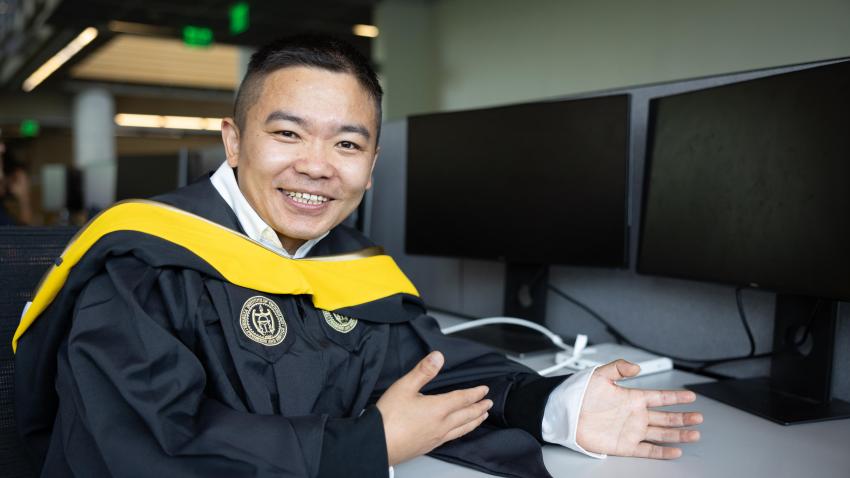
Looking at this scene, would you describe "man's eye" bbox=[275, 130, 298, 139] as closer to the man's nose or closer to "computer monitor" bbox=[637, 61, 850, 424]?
the man's nose

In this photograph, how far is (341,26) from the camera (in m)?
6.93

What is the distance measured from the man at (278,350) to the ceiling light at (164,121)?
1311 cm

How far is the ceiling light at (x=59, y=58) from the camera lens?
294 inches

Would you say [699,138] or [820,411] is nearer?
[820,411]

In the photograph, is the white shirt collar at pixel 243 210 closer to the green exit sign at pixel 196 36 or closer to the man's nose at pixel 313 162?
the man's nose at pixel 313 162

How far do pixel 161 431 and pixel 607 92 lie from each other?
1261 mm

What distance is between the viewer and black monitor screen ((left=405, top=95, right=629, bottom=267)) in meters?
1.39

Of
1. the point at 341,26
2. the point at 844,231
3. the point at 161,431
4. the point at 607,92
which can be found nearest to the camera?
the point at 161,431

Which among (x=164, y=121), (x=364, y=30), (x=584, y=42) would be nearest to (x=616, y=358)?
(x=584, y=42)

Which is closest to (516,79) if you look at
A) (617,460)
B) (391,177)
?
(391,177)

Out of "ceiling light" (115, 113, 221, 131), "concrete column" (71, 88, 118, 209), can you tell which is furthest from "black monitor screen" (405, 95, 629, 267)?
"ceiling light" (115, 113, 221, 131)

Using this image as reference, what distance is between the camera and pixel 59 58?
8.88 meters

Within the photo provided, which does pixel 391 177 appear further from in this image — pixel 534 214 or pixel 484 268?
pixel 534 214

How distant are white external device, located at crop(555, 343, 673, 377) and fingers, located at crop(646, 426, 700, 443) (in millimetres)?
309
